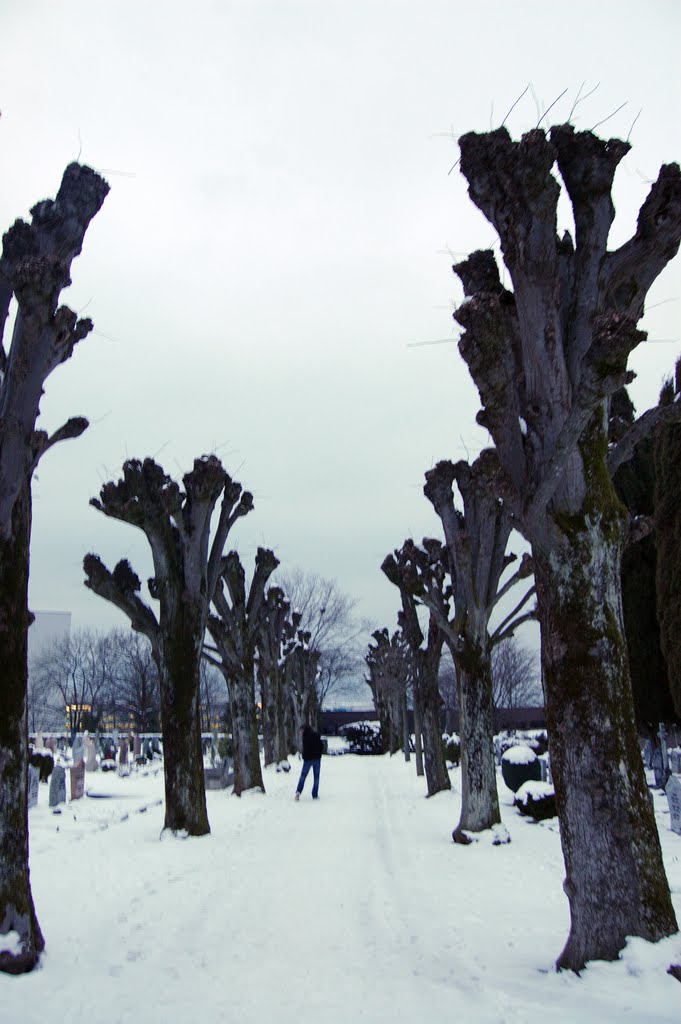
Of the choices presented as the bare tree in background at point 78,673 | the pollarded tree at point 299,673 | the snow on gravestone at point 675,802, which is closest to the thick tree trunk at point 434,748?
the snow on gravestone at point 675,802

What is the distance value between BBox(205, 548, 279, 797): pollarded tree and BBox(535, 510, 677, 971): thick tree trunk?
12587mm

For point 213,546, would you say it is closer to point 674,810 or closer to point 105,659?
point 674,810

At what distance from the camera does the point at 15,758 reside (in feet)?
17.8

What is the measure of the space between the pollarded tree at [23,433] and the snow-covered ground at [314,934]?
2.05 feet

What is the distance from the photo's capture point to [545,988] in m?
4.45

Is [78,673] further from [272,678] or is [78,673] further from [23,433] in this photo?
[23,433]

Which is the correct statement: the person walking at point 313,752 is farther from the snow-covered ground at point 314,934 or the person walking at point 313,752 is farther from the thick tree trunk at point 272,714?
the thick tree trunk at point 272,714

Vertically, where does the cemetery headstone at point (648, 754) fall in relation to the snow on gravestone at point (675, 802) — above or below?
below

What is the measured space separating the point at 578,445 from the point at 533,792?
401 inches

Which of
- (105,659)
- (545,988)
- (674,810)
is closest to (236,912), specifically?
(545,988)

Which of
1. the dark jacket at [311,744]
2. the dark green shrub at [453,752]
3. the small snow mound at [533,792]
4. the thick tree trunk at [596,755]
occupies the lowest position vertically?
the dark green shrub at [453,752]

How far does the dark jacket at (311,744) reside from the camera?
17.5 meters

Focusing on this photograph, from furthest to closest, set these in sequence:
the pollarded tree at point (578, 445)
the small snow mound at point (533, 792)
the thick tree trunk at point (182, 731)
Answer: the small snow mound at point (533, 792) < the thick tree trunk at point (182, 731) < the pollarded tree at point (578, 445)

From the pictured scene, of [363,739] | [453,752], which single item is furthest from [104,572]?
[363,739]
